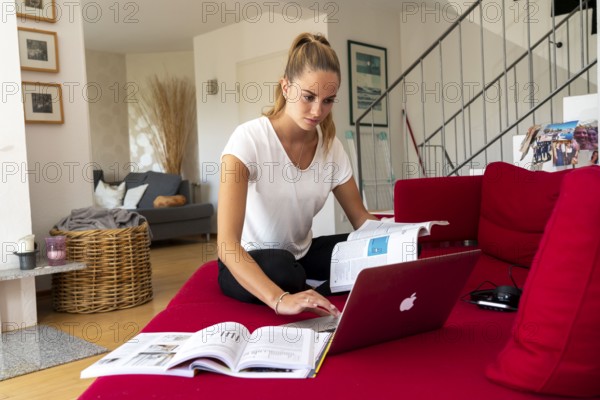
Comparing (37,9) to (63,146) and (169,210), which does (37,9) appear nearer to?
(63,146)

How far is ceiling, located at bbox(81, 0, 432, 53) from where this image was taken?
5402 mm

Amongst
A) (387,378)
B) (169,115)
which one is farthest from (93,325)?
(169,115)

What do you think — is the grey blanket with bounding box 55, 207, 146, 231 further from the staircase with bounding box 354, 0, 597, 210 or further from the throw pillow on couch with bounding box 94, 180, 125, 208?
the throw pillow on couch with bounding box 94, 180, 125, 208

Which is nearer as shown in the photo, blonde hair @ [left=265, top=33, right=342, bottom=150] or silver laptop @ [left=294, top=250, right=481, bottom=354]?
silver laptop @ [left=294, top=250, right=481, bottom=354]

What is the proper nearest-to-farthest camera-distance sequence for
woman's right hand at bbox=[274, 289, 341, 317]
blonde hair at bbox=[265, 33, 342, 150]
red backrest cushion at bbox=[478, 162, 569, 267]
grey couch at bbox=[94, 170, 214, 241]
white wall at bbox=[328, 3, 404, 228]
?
woman's right hand at bbox=[274, 289, 341, 317]
blonde hair at bbox=[265, 33, 342, 150]
red backrest cushion at bbox=[478, 162, 569, 267]
white wall at bbox=[328, 3, 404, 228]
grey couch at bbox=[94, 170, 214, 241]

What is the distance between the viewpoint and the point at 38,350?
2539mm

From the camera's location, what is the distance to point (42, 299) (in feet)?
11.8

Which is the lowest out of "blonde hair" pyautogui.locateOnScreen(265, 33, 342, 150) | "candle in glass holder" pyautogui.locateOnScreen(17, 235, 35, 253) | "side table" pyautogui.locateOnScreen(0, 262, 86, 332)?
"side table" pyautogui.locateOnScreen(0, 262, 86, 332)

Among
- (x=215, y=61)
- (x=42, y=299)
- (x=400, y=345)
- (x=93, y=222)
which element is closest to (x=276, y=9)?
(x=215, y=61)

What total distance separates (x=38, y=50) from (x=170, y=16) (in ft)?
8.85

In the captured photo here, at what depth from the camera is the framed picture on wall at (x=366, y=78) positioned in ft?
18.7

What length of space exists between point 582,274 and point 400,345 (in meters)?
0.46

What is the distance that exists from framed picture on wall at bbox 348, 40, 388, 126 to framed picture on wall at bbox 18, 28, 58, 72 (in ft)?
9.82

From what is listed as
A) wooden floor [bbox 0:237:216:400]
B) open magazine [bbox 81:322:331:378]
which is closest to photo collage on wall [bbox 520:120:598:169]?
open magazine [bbox 81:322:331:378]
